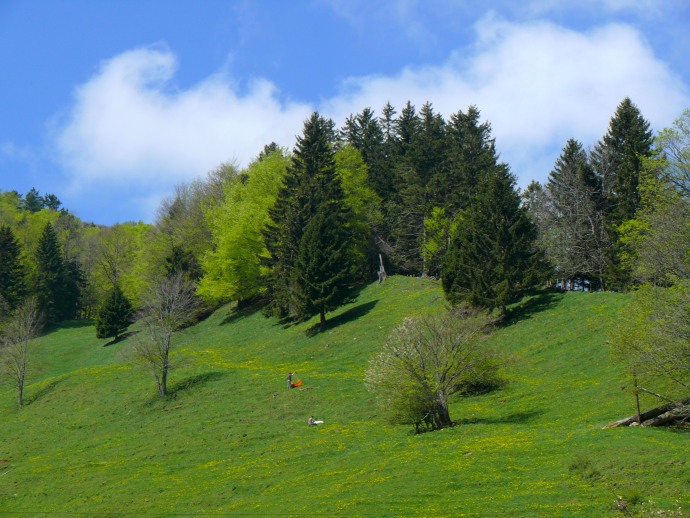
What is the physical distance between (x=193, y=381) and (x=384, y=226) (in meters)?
41.1

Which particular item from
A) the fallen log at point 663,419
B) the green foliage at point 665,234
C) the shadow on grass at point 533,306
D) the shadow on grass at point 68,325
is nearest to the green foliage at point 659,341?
the fallen log at point 663,419

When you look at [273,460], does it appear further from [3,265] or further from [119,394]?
[3,265]

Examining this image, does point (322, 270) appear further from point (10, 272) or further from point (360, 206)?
point (10, 272)

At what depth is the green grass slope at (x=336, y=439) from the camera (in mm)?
23438

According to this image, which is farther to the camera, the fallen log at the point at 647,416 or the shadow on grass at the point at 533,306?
the shadow on grass at the point at 533,306

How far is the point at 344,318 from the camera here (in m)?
64.2

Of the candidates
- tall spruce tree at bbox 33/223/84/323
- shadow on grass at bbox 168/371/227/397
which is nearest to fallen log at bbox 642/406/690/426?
shadow on grass at bbox 168/371/227/397

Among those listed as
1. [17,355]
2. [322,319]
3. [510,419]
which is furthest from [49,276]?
[510,419]

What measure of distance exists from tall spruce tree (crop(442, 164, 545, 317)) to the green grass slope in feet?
8.97

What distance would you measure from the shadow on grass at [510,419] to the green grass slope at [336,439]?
4.4 inches

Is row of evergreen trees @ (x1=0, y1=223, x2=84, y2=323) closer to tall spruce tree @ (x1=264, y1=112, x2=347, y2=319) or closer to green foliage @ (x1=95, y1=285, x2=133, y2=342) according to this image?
green foliage @ (x1=95, y1=285, x2=133, y2=342)

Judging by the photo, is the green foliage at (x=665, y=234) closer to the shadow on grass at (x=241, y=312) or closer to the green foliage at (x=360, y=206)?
the green foliage at (x=360, y=206)

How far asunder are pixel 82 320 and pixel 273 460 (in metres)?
82.8

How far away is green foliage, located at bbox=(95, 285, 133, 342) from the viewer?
8069cm
